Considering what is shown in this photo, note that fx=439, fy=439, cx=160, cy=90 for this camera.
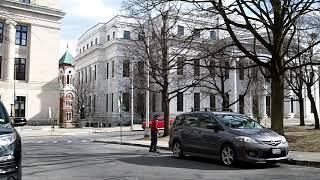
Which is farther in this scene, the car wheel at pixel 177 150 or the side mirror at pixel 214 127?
the car wheel at pixel 177 150

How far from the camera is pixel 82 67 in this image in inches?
3506

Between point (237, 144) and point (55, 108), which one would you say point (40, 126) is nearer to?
point (55, 108)

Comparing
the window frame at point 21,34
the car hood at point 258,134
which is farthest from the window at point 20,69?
the car hood at point 258,134

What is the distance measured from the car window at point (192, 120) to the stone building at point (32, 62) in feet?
135

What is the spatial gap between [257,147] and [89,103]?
70.5 meters

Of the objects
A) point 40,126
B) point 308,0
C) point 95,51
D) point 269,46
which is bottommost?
point 40,126

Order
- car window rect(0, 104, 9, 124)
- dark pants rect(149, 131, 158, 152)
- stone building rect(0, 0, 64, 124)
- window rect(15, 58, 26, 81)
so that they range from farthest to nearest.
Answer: window rect(15, 58, 26, 81), stone building rect(0, 0, 64, 124), dark pants rect(149, 131, 158, 152), car window rect(0, 104, 9, 124)

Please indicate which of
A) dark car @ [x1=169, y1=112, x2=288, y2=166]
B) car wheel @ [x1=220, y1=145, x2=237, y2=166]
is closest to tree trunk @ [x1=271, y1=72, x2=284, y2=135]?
dark car @ [x1=169, y1=112, x2=288, y2=166]

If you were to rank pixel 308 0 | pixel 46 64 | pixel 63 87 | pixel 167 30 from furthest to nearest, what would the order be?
1. pixel 63 87
2. pixel 46 64
3. pixel 167 30
4. pixel 308 0

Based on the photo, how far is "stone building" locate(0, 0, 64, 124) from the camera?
53.9 meters

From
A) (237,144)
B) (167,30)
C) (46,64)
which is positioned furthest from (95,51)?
(237,144)

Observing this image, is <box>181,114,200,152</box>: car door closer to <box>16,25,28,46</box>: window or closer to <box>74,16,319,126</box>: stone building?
<box>16,25,28,46</box>: window

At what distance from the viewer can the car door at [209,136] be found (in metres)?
14.3

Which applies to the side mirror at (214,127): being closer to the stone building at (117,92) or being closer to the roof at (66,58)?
the stone building at (117,92)
